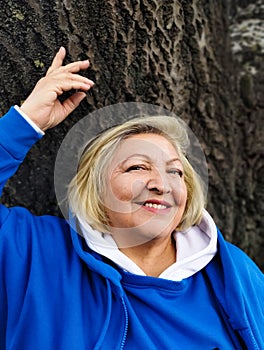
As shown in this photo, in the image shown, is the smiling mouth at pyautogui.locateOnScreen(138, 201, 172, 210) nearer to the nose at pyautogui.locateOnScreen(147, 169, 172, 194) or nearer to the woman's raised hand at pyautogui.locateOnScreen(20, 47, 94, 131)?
the nose at pyautogui.locateOnScreen(147, 169, 172, 194)

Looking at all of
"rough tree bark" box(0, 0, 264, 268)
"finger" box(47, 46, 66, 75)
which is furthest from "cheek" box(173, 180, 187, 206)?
"finger" box(47, 46, 66, 75)

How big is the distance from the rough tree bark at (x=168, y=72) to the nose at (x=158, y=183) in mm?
427

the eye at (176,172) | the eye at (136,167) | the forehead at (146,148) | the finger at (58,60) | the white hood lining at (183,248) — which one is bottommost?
the white hood lining at (183,248)

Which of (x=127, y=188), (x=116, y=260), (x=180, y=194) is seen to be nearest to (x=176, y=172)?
(x=180, y=194)

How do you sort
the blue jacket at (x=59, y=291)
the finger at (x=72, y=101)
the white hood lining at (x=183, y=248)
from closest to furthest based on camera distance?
the blue jacket at (x=59, y=291), the white hood lining at (x=183, y=248), the finger at (x=72, y=101)

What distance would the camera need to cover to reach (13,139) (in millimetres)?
1743

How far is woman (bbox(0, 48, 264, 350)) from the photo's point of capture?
175 centimetres

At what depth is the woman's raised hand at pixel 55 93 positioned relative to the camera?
5.96ft

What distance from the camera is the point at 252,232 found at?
2723 millimetres

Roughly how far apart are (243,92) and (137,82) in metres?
0.71

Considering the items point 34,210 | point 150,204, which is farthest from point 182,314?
point 34,210

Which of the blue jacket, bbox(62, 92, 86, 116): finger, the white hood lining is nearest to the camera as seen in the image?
the blue jacket

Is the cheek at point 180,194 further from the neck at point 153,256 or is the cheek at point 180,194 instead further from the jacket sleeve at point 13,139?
the jacket sleeve at point 13,139

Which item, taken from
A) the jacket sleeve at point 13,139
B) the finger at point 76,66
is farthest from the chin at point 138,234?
the finger at point 76,66
